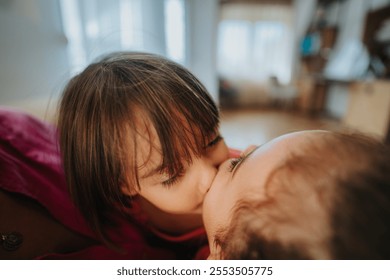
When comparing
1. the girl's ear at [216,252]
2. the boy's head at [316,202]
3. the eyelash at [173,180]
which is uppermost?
the boy's head at [316,202]

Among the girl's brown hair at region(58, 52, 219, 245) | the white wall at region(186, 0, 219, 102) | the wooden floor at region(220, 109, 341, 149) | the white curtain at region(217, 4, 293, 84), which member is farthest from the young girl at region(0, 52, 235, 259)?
the white curtain at region(217, 4, 293, 84)

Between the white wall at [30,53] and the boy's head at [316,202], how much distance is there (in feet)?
2.32

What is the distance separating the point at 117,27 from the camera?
94 centimetres

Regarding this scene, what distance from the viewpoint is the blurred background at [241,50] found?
741mm

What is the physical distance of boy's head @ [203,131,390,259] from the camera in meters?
0.20

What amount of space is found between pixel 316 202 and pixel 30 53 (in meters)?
0.90

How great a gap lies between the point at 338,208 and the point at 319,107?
121 inches

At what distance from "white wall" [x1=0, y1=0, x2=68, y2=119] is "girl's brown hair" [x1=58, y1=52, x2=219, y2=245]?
0.42 m

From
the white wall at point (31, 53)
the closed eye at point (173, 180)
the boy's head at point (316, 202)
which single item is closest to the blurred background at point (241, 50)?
the white wall at point (31, 53)

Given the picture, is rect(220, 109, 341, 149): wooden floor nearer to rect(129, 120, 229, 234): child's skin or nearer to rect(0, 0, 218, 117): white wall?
rect(129, 120, 229, 234): child's skin

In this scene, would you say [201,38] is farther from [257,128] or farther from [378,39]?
[378,39]

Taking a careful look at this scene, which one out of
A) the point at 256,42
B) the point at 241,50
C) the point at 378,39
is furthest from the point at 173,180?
the point at 256,42

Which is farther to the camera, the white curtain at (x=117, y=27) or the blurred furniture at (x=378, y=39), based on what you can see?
the blurred furniture at (x=378, y=39)

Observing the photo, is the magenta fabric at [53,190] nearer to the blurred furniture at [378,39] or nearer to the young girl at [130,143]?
the young girl at [130,143]
